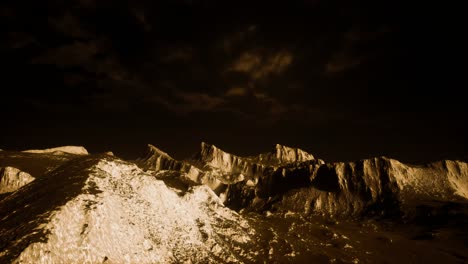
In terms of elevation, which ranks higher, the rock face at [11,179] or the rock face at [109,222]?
the rock face at [11,179]

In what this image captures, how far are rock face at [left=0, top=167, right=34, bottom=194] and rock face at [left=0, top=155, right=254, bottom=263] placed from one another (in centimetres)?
3490

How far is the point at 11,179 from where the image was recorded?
11431 centimetres

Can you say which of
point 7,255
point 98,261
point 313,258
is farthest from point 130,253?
point 313,258

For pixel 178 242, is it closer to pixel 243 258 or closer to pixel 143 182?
pixel 143 182

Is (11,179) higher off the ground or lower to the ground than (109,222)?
higher

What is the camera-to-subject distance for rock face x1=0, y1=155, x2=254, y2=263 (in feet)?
190

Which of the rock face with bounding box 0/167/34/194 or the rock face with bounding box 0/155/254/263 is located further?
the rock face with bounding box 0/167/34/194

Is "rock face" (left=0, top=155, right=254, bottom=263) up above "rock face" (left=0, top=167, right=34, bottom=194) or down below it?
below

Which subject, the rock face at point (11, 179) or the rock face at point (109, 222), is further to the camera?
the rock face at point (11, 179)

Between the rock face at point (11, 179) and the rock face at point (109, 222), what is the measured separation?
34.9m

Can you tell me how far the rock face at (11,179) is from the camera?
111 metres

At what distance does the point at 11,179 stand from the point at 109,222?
227 feet

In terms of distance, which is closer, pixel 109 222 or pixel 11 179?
pixel 109 222

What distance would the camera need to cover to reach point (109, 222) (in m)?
74.5
